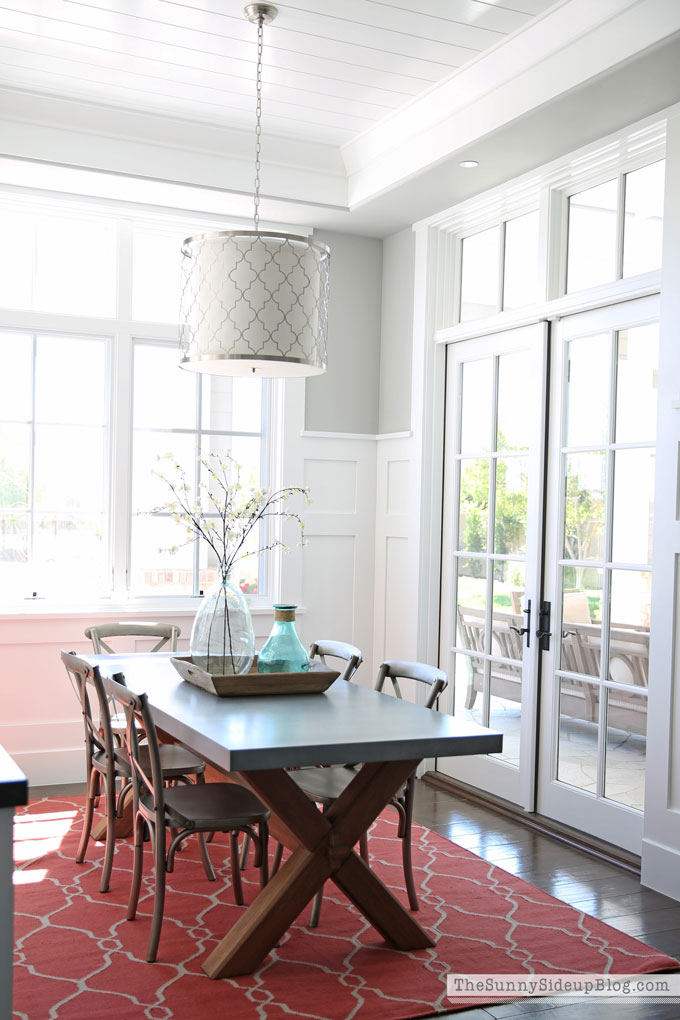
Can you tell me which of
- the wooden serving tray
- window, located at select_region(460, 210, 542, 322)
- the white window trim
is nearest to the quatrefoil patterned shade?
the wooden serving tray

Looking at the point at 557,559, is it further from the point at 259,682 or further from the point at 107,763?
the point at 107,763

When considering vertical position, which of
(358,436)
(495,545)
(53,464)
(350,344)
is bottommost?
(495,545)

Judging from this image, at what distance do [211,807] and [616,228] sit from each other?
3021 mm

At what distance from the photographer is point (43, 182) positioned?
205 inches

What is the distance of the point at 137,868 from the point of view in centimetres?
338

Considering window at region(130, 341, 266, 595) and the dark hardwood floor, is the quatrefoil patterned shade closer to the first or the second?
window at region(130, 341, 266, 595)

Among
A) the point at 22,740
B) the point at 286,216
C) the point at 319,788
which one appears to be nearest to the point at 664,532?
the point at 319,788

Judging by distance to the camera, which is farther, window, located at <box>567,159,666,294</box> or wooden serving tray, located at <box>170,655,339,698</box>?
window, located at <box>567,159,666,294</box>

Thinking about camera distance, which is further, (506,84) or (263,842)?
(506,84)

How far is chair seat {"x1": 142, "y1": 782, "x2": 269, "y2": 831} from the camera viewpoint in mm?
3146

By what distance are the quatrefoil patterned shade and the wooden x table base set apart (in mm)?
1436

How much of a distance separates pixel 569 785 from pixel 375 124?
3.47m

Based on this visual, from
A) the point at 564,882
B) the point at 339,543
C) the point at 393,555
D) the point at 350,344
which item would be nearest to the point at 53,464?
the point at 339,543

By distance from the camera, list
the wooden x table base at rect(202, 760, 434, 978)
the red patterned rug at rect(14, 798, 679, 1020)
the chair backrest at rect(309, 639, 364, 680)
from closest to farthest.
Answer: the red patterned rug at rect(14, 798, 679, 1020) → the wooden x table base at rect(202, 760, 434, 978) → the chair backrest at rect(309, 639, 364, 680)
